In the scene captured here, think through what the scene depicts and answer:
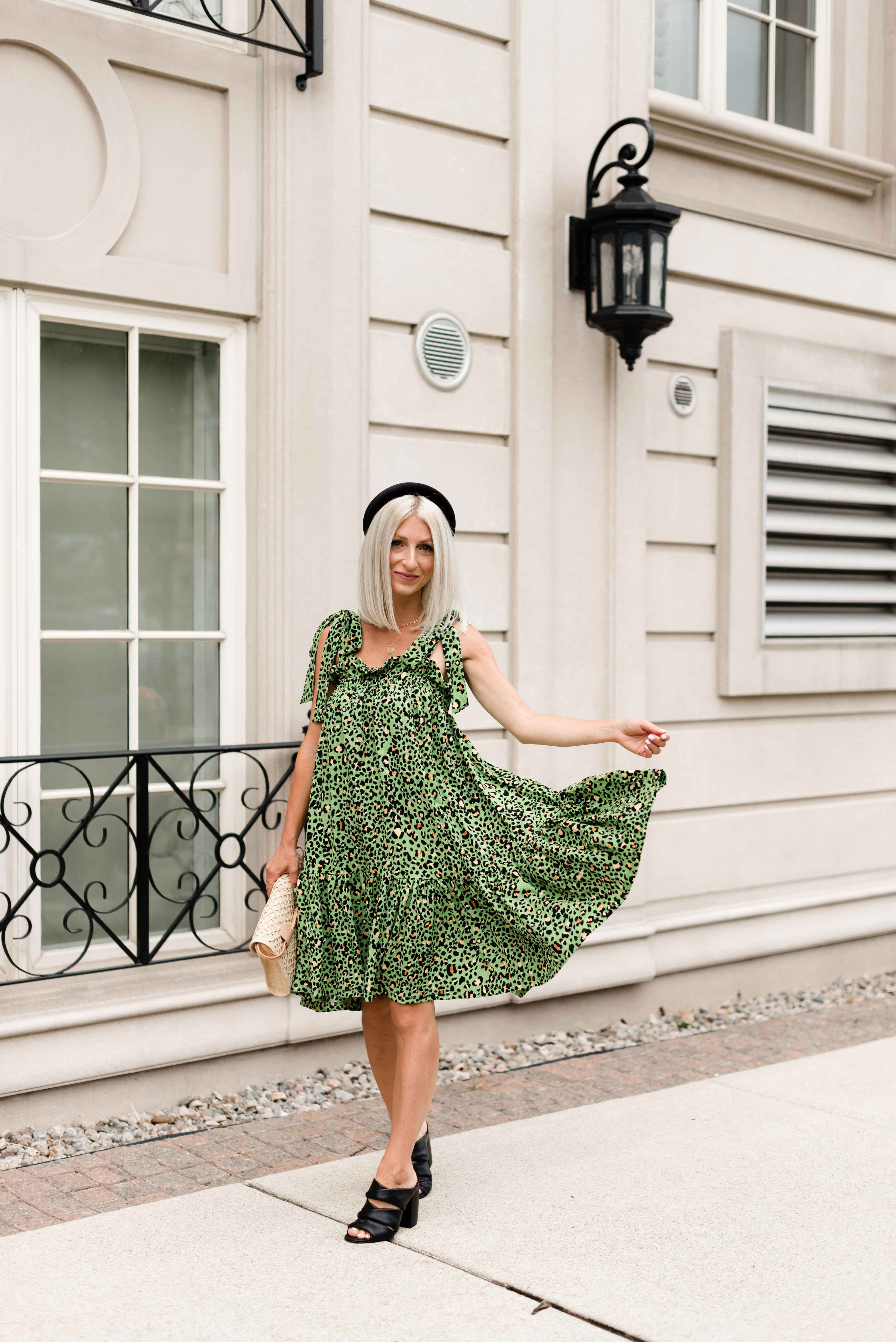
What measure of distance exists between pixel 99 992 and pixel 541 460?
2696 mm

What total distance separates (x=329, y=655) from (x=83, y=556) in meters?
1.31

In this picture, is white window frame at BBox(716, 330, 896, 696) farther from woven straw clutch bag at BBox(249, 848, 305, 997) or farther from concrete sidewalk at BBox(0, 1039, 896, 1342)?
woven straw clutch bag at BBox(249, 848, 305, 997)

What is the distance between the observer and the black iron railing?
4582 mm

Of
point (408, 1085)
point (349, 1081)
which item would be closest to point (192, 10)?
point (408, 1085)

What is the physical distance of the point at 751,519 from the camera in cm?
645

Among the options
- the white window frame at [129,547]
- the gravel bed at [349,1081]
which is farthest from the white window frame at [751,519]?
the white window frame at [129,547]

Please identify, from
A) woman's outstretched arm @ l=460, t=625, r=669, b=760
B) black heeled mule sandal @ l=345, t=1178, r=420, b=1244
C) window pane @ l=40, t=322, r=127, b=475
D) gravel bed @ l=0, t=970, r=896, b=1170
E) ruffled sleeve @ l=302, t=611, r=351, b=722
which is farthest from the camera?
window pane @ l=40, t=322, r=127, b=475

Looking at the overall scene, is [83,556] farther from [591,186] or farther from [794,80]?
[794,80]

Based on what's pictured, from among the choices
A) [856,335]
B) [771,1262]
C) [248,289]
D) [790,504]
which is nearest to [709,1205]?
[771,1262]

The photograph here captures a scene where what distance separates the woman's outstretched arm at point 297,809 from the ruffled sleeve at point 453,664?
357 millimetres

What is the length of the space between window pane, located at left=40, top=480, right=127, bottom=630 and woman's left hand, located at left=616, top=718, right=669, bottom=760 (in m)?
2.02

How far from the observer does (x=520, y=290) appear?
564 centimetres

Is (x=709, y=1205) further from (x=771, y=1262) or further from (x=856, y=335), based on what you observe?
(x=856, y=335)

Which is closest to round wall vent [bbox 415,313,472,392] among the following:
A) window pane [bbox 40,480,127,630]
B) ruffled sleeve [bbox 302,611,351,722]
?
window pane [bbox 40,480,127,630]
